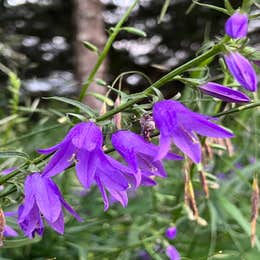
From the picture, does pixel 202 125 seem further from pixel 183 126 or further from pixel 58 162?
pixel 58 162

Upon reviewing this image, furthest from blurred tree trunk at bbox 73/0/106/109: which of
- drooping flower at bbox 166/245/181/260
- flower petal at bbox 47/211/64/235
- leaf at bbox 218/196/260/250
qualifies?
flower petal at bbox 47/211/64/235

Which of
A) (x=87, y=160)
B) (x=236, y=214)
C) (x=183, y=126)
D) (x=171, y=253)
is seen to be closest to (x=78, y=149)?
(x=87, y=160)

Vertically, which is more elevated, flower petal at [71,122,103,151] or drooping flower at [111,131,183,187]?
flower petal at [71,122,103,151]

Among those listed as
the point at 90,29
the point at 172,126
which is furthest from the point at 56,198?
the point at 90,29

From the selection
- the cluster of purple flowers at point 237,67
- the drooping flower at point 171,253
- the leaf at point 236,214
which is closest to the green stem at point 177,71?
the cluster of purple flowers at point 237,67

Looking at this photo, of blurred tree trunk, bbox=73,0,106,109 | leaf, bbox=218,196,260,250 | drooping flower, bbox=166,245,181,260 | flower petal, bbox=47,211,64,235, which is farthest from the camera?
blurred tree trunk, bbox=73,0,106,109

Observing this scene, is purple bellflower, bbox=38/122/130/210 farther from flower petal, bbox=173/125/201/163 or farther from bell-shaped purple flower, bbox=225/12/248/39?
bell-shaped purple flower, bbox=225/12/248/39

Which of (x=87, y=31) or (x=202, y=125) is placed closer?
(x=202, y=125)
